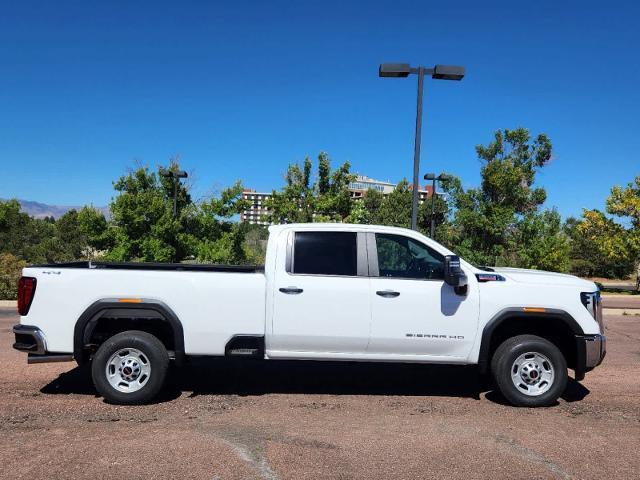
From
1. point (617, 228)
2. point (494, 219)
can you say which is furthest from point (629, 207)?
point (494, 219)

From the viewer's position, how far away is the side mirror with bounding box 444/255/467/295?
5.26 metres

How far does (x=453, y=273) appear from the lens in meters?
5.28

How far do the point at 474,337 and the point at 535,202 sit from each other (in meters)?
23.4

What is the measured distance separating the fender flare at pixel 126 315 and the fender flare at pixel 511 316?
320 cm

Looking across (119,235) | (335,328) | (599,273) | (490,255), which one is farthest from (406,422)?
(599,273)

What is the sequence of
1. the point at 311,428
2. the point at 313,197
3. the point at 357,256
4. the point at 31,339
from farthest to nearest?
1. the point at 313,197
2. the point at 357,256
3. the point at 31,339
4. the point at 311,428

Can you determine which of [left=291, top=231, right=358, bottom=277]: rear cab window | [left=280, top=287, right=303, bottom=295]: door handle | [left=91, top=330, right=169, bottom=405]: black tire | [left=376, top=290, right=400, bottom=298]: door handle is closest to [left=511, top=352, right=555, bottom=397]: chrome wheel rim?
[left=376, top=290, right=400, bottom=298]: door handle

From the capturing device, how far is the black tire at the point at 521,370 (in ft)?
17.9

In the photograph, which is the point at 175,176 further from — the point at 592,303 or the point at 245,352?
the point at 592,303

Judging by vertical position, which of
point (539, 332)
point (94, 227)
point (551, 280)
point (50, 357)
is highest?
point (94, 227)

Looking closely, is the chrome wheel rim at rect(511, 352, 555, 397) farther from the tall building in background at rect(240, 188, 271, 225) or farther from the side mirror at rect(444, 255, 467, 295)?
the tall building in background at rect(240, 188, 271, 225)

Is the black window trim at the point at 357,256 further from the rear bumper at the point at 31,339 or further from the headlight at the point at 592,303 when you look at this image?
the rear bumper at the point at 31,339

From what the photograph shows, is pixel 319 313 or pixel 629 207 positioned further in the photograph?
pixel 629 207

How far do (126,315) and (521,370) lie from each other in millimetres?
4240
